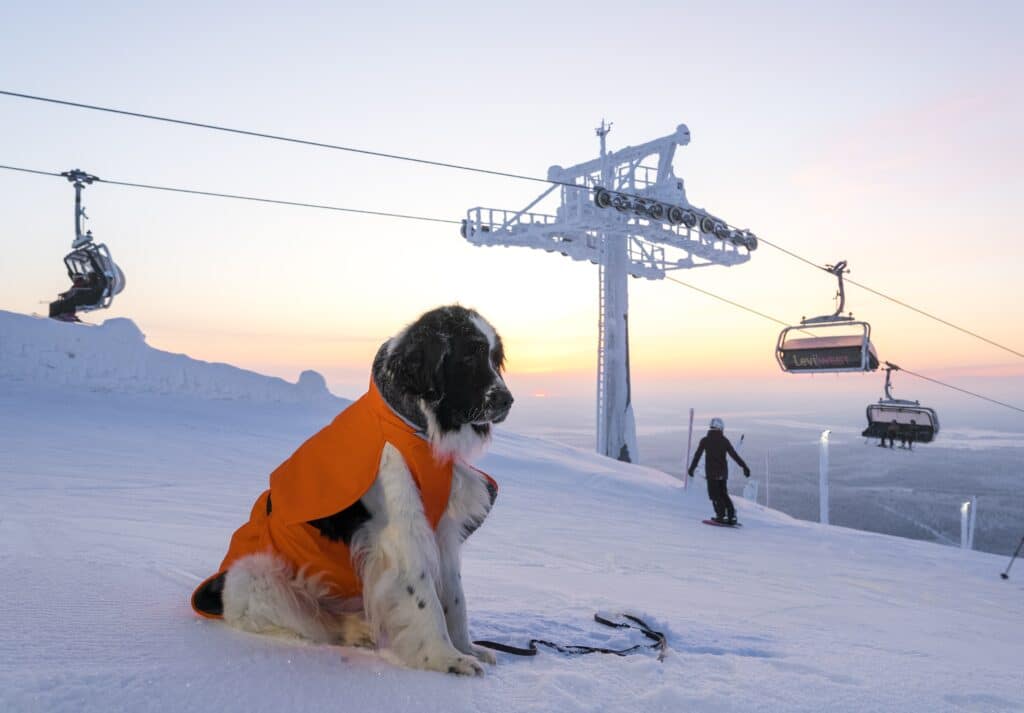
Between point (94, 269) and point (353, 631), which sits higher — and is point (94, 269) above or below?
above

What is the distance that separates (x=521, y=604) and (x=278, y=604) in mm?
1667

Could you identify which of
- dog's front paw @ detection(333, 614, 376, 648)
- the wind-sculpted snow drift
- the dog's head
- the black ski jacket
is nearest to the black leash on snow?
dog's front paw @ detection(333, 614, 376, 648)

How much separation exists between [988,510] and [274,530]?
70453 millimetres

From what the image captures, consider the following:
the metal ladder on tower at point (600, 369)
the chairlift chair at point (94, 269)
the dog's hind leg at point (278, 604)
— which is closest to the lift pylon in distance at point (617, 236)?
the metal ladder on tower at point (600, 369)

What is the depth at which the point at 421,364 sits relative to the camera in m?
2.77

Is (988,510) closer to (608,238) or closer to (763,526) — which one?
(608,238)

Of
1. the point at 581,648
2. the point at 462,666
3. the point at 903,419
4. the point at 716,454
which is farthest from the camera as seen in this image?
the point at 903,419

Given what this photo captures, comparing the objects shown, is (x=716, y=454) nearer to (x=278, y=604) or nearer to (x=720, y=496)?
(x=720, y=496)

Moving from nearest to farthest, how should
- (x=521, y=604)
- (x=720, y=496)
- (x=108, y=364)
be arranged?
(x=521, y=604), (x=720, y=496), (x=108, y=364)

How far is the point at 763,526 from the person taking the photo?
1247cm

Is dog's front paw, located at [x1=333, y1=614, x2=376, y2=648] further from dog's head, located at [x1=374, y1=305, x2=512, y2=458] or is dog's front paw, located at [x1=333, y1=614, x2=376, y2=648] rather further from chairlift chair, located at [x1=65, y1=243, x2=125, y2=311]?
chairlift chair, located at [x1=65, y1=243, x2=125, y2=311]

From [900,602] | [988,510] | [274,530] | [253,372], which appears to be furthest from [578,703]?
[988,510]

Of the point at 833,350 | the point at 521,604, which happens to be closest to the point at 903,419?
the point at 833,350

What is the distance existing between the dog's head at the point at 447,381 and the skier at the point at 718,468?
10.4 metres
